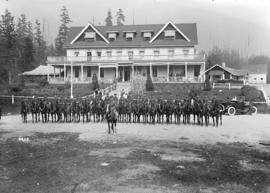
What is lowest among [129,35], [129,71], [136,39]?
[129,71]

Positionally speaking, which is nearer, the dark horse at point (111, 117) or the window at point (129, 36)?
the dark horse at point (111, 117)

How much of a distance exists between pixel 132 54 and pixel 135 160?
135 feet

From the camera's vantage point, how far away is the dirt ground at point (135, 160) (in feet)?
33.6

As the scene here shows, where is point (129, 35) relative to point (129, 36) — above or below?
above

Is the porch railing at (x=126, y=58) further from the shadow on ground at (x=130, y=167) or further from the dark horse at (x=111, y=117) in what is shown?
the shadow on ground at (x=130, y=167)

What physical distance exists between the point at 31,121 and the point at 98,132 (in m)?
7.66

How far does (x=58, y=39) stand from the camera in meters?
96.5

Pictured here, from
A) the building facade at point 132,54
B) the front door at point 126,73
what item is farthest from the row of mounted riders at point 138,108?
the front door at point 126,73

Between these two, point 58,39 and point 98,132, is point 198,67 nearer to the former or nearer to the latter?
point 98,132

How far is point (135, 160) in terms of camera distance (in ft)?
43.0

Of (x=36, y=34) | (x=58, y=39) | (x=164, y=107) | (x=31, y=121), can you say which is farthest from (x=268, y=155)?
(x=36, y=34)

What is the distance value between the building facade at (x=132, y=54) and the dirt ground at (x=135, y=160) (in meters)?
30.4

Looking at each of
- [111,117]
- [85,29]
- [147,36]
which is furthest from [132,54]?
[111,117]

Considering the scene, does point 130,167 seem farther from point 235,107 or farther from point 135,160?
point 235,107
